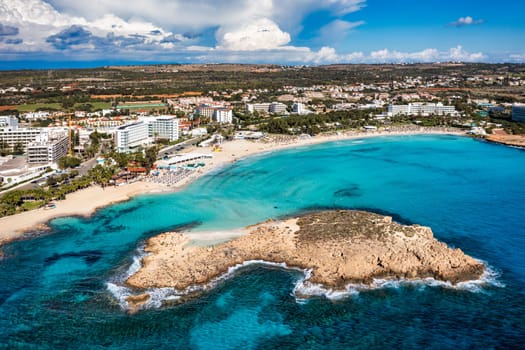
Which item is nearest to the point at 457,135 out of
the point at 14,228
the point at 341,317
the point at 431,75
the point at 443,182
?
the point at 443,182

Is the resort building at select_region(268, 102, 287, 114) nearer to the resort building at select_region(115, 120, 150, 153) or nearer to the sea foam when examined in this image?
the resort building at select_region(115, 120, 150, 153)

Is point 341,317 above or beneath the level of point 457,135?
beneath

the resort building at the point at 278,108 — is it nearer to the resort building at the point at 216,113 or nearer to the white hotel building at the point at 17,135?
the resort building at the point at 216,113

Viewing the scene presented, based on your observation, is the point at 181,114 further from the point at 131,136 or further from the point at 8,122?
the point at 8,122

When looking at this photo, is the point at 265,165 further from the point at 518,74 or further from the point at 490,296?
the point at 518,74

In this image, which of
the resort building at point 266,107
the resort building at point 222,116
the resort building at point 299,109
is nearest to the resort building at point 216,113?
the resort building at point 222,116

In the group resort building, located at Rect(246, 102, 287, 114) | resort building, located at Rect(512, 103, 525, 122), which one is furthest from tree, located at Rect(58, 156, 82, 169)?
resort building, located at Rect(512, 103, 525, 122)

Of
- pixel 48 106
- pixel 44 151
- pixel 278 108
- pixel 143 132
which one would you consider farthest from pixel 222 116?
pixel 44 151
